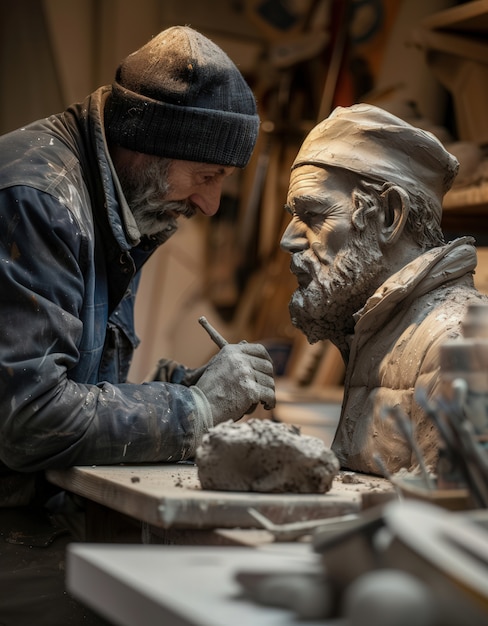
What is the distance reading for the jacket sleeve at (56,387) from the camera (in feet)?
9.21

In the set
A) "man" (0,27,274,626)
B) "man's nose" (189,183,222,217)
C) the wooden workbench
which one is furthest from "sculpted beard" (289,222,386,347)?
the wooden workbench

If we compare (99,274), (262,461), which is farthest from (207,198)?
(262,461)

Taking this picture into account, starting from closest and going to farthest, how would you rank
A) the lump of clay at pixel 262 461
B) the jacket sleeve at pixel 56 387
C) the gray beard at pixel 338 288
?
1. the lump of clay at pixel 262 461
2. the jacket sleeve at pixel 56 387
3. the gray beard at pixel 338 288

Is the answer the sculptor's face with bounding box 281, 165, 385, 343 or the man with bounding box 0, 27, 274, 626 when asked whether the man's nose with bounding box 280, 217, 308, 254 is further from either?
the man with bounding box 0, 27, 274, 626

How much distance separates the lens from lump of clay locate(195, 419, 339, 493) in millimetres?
2369

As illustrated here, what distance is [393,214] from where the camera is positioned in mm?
3117

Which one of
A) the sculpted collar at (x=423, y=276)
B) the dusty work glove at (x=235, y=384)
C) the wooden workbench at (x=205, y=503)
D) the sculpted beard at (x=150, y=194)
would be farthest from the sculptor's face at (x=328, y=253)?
the wooden workbench at (x=205, y=503)

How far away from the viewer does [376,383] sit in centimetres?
304

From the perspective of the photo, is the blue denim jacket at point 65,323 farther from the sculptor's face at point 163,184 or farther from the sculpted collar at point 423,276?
the sculpted collar at point 423,276

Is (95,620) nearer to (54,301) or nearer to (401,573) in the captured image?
(54,301)

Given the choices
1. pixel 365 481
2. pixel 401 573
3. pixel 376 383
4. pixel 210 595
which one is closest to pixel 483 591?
pixel 401 573

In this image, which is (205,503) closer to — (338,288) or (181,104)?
(338,288)

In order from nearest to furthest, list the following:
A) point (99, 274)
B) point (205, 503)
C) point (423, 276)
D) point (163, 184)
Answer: point (205, 503)
point (423, 276)
point (99, 274)
point (163, 184)

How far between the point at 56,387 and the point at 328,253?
0.90m
